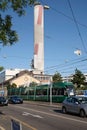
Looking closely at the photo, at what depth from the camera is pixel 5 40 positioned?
15.0m

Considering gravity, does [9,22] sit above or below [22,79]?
below

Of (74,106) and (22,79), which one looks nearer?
(74,106)

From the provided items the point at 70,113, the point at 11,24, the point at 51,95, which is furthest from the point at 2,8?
the point at 51,95

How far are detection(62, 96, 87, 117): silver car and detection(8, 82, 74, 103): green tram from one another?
24.1 m

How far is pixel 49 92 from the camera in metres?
59.3

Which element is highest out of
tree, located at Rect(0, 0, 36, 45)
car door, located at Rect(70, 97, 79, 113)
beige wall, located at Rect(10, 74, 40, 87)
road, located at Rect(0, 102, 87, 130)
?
beige wall, located at Rect(10, 74, 40, 87)

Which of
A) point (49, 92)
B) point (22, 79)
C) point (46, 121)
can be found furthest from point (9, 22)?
point (22, 79)

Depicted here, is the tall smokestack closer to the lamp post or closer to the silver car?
the lamp post

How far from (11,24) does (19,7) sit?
156 centimetres

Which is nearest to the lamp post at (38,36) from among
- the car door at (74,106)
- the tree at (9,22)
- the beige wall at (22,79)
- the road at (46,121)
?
the beige wall at (22,79)

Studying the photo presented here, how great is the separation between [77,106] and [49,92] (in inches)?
1244

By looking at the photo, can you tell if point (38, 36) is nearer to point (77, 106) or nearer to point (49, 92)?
point (49, 92)

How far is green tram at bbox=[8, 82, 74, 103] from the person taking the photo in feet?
179

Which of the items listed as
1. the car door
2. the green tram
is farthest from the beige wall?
the car door
